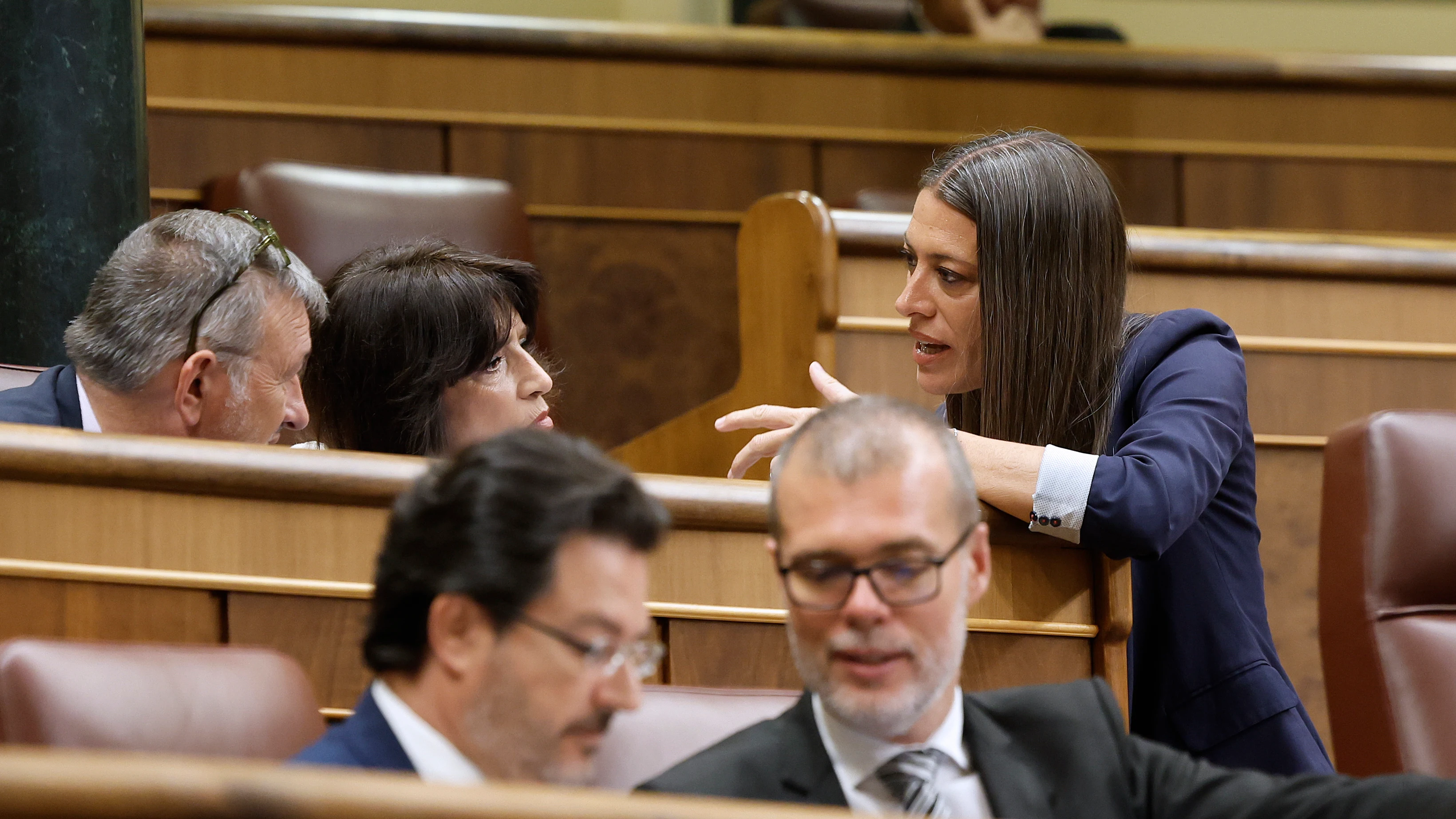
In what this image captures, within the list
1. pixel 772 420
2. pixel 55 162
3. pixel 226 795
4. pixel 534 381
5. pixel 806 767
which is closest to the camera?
pixel 226 795

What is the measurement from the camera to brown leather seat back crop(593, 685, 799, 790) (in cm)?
83

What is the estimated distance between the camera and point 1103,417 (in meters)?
1.13

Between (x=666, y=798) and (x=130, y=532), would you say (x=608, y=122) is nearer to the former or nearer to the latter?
(x=130, y=532)

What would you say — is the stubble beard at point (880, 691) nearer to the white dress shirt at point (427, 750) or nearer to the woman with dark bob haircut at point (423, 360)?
the white dress shirt at point (427, 750)

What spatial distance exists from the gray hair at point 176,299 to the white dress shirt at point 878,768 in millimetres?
659

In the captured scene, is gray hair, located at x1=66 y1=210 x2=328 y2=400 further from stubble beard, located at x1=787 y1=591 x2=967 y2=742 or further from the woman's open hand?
stubble beard, located at x1=787 y1=591 x2=967 y2=742

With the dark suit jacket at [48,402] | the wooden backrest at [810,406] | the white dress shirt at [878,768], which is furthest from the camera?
the dark suit jacket at [48,402]

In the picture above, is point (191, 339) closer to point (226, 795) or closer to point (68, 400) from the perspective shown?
point (68, 400)

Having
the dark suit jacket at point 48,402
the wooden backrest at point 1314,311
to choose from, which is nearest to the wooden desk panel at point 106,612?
the dark suit jacket at point 48,402

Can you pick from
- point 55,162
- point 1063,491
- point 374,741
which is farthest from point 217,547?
point 55,162

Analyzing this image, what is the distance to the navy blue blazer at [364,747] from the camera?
0.72m

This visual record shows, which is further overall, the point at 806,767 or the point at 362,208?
the point at 362,208

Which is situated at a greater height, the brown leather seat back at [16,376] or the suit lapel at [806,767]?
the brown leather seat back at [16,376]

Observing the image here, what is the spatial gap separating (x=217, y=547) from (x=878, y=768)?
0.41 m
